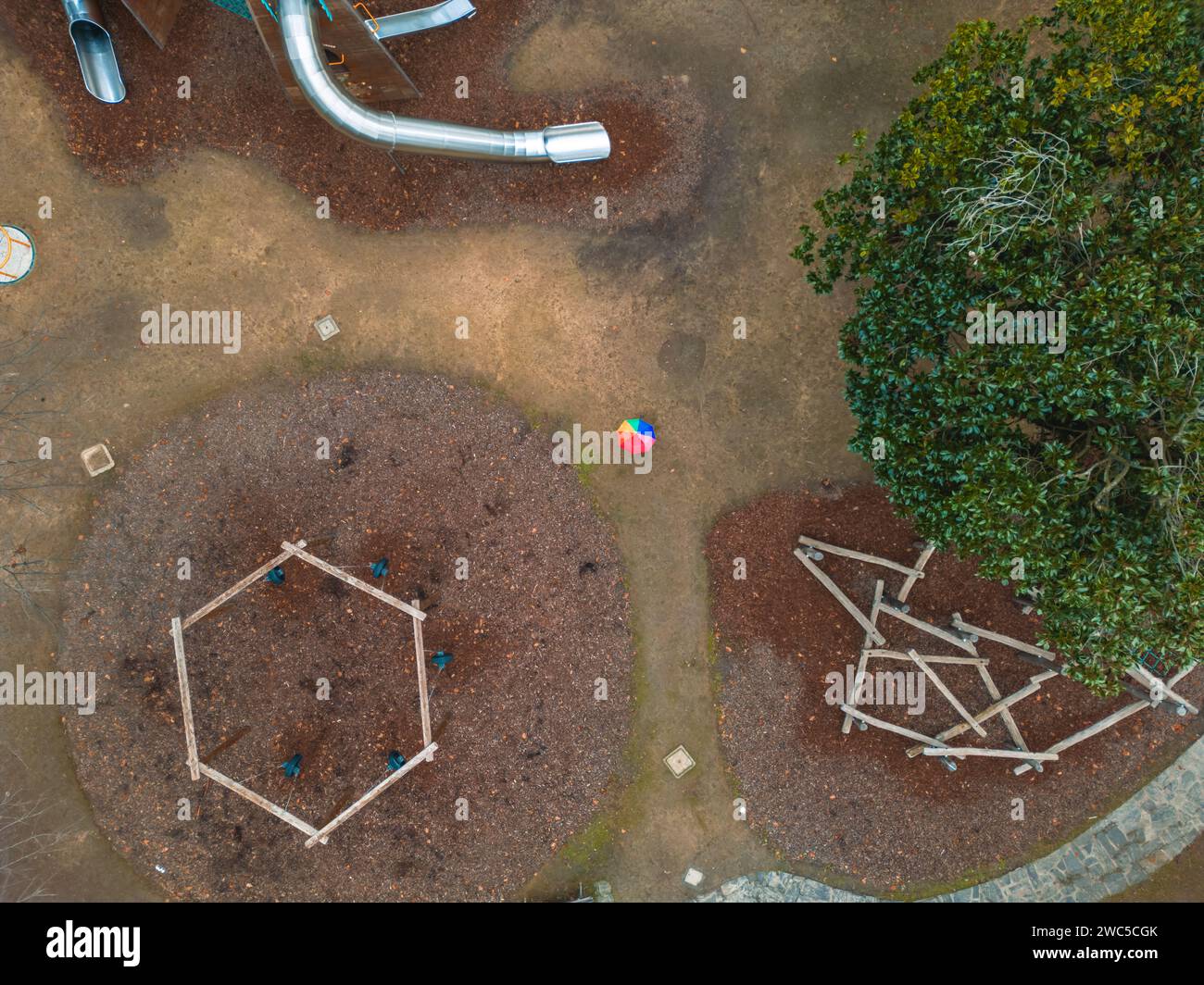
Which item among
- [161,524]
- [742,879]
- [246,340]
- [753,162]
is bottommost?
[742,879]

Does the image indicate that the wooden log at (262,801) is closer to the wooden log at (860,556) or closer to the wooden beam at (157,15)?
the wooden log at (860,556)

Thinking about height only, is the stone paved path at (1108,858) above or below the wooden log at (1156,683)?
below

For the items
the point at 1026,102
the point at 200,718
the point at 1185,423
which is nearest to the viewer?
the point at 1185,423

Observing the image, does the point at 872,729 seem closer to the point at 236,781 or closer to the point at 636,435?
the point at 636,435

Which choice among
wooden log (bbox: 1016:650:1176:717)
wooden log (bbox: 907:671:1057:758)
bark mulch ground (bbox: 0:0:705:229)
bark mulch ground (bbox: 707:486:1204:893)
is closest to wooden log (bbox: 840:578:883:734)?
bark mulch ground (bbox: 707:486:1204:893)

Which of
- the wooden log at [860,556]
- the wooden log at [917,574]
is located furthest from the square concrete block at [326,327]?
the wooden log at [917,574]
